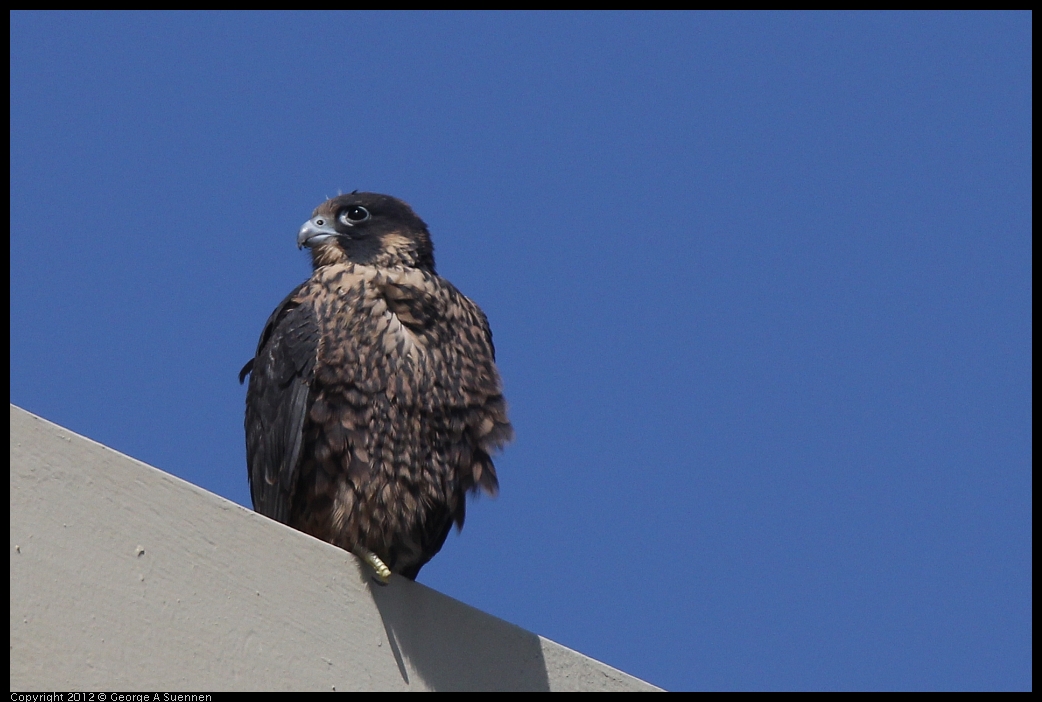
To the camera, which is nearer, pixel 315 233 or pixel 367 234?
pixel 367 234

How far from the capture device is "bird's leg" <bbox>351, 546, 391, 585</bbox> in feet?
11.1

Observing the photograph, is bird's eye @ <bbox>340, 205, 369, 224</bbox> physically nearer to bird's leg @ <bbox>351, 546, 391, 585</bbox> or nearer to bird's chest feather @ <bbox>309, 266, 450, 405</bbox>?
bird's chest feather @ <bbox>309, 266, 450, 405</bbox>

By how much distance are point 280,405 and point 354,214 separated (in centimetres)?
100

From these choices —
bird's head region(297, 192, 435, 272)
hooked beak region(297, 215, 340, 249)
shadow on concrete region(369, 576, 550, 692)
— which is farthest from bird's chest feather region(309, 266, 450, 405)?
shadow on concrete region(369, 576, 550, 692)

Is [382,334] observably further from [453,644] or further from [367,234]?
[453,644]

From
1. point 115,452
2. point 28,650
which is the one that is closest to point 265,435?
point 115,452

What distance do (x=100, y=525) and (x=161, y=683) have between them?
33 cm

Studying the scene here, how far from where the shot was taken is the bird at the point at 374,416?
3789 mm

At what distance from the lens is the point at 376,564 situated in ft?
11.2

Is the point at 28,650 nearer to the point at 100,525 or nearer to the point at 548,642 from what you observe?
the point at 100,525

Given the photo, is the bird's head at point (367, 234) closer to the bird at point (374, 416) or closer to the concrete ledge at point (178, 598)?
the bird at point (374, 416)

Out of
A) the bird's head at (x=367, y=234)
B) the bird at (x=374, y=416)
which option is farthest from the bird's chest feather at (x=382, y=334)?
the bird's head at (x=367, y=234)

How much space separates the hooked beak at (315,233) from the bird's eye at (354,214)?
2.1 inches

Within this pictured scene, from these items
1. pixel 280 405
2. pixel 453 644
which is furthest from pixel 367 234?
pixel 453 644
